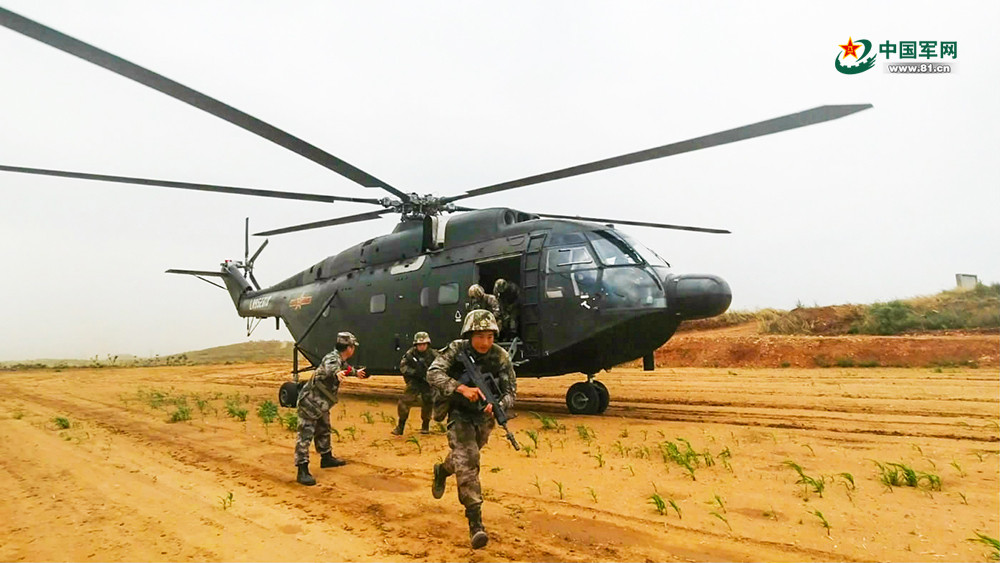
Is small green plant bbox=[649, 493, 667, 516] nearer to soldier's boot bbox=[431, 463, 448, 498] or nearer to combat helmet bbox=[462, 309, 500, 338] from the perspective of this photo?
soldier's boot bbox=[431, 463, 448, 498]

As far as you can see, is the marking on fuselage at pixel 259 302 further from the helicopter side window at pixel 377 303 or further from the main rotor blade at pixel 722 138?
the main rotor blade at pixel 722 138

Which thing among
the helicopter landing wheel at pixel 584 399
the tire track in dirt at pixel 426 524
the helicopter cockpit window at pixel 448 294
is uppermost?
the helicopter cockpit window at pixel 448 294

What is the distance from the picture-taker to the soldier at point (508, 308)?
880 centimetres

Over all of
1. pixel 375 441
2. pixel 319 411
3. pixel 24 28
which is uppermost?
pixel 24 28

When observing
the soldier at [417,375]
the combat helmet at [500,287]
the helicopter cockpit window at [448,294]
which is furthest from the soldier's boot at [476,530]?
the helicopter cockpit window at [448,294]

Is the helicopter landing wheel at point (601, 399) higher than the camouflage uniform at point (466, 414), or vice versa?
the camouflage uniform at point (466, 414)

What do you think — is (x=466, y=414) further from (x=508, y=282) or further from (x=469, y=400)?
(x=508, y=282)

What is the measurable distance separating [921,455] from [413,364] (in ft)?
19.2

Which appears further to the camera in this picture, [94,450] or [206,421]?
[206,421]

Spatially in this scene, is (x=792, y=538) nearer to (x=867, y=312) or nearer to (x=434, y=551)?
(x=434, y=551)

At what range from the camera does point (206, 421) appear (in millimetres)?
9297

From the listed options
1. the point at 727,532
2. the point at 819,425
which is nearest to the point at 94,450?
the point at 727,532

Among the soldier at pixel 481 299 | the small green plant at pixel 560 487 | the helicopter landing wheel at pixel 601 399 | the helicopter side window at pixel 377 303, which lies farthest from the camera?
the helicopter side window at pixel 377 303

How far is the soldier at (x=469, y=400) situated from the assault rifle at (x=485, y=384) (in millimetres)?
43
